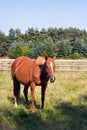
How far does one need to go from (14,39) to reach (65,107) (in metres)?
72.6

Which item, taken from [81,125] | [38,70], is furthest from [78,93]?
[81,125]

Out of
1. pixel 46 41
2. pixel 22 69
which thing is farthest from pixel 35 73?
pixel 46 41

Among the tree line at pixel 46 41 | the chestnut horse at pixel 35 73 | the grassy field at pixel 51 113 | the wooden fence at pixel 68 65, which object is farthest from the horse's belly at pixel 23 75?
the tree line at pixel 46 41

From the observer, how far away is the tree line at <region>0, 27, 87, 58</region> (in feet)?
200

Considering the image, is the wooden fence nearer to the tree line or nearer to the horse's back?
the horse's back

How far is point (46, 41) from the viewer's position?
70938 millimetres

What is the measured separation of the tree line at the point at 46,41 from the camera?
200ft

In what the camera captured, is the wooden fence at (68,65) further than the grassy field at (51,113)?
Yes

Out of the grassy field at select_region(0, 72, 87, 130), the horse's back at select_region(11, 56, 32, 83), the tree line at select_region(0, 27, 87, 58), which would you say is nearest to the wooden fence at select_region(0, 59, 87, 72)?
the grassy field at select_region(0, 72, 87, 130)

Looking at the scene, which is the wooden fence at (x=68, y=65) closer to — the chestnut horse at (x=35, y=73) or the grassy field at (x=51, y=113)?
the grassy field at (x=51, y=113)

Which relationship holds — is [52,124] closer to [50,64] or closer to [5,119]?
[5,119]

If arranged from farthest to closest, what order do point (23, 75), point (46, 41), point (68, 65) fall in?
point (46, 41) < point (68, 65) < point (23, 75)

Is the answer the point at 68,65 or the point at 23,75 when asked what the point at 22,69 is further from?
the point at 68,65

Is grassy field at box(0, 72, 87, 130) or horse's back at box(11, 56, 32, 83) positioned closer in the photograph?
grassy field at box(0, 72, 87, 130)
